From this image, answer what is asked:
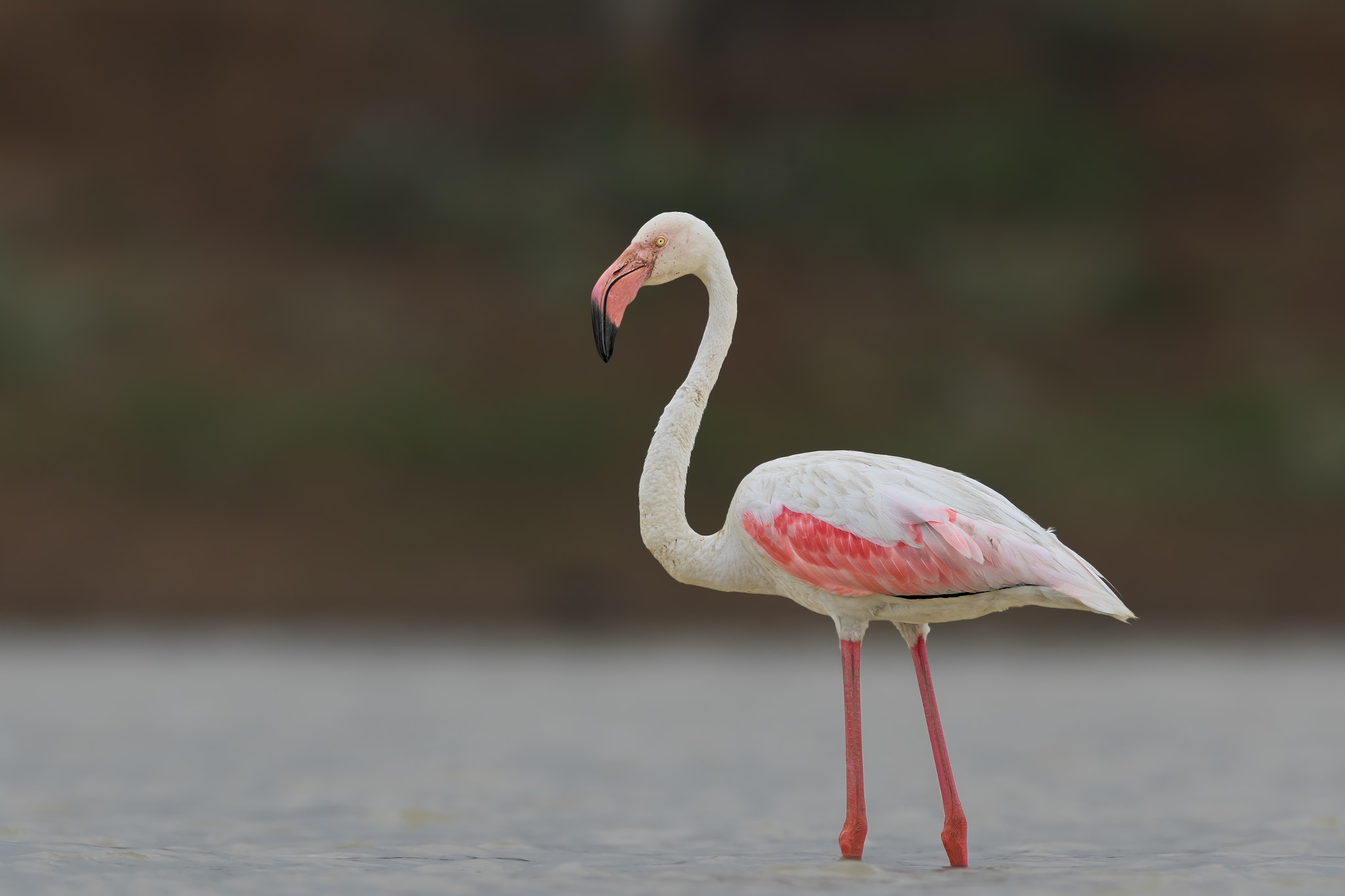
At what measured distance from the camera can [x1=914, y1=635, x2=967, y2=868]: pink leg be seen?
23.3ft

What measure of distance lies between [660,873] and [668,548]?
139cm

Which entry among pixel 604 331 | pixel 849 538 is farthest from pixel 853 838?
pixel 604 331

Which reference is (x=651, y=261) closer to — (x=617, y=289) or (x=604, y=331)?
(x=617, y=289)

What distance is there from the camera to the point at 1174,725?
14781 mm

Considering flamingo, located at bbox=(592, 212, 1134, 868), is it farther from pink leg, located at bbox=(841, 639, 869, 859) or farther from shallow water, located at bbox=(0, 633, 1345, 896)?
shallow water, located at bbox=(0, 633, 1345, 896)

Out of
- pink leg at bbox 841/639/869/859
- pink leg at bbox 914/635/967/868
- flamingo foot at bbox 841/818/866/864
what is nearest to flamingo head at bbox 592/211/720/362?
pink leg at bbox 841/639/869/859

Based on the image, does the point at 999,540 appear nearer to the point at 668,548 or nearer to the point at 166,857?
the point at 668,548

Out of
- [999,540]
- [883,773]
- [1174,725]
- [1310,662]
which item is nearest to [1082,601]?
[999,540]

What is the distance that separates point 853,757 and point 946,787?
0.48m

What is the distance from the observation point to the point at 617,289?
7438 millimetres

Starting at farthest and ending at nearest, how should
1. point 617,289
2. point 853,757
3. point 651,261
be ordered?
point 651,261 < point 617,289 < point 853,757

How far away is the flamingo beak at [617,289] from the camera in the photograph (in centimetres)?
730

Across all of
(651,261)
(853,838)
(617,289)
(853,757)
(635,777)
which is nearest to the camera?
(853,757)

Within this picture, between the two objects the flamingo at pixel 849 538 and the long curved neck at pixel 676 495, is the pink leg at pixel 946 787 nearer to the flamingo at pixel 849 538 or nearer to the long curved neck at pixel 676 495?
the flamingo at pixel 849 538
